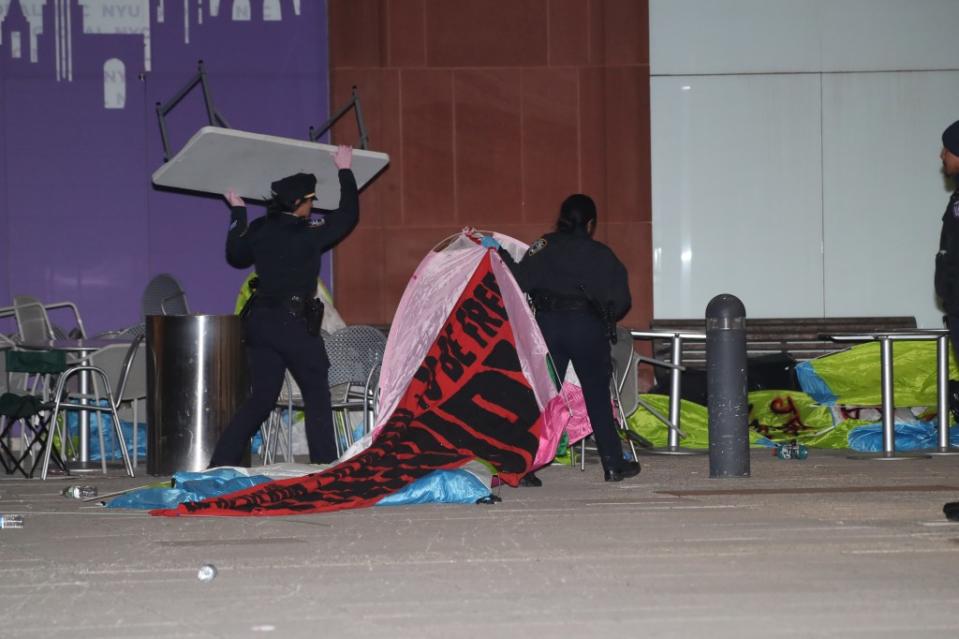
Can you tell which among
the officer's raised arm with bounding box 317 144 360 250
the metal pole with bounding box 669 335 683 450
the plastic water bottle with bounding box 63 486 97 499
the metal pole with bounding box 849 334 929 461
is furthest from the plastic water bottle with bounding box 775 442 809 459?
the plastic water bottle with bounding box 63 486 97 499

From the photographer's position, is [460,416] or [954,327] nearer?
[954,327]

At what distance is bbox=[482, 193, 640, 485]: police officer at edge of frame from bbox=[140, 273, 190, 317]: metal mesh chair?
373 centimetres

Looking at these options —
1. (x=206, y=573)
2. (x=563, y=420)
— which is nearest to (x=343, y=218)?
(x=563, y=420)

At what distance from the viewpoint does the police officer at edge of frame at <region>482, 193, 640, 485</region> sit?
794 centimetres

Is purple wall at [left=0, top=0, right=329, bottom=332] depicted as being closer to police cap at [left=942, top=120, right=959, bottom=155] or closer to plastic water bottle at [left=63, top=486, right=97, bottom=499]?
plastic water bottle at [left=63, top=486, right=97, bottom=499]

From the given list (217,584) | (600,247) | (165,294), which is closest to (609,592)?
(217,584)

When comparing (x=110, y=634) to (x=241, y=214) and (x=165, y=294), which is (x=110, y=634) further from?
(x=165, y=294)

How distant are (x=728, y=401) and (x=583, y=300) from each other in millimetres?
1142


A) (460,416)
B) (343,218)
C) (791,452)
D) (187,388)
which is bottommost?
(791,452)

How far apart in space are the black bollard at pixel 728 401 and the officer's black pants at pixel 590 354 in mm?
672

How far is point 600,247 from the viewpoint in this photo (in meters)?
8.03

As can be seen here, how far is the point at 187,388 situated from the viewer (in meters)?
8.78

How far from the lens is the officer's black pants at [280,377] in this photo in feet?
25.9

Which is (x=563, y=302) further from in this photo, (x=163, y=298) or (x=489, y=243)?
(x=163, y=298)
